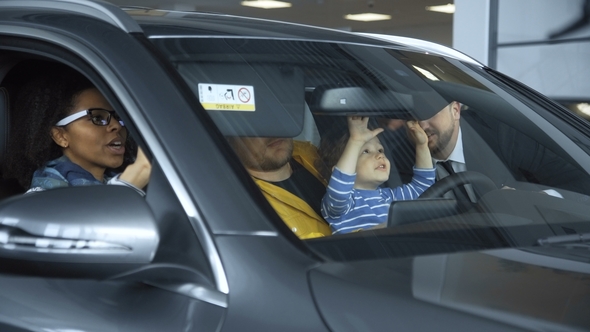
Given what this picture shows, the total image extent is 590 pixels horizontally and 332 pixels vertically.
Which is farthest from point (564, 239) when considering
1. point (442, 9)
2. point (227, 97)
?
point (442, 9)

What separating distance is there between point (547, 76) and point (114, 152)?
7.11 metres

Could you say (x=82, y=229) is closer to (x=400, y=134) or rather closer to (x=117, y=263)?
(x=117, y=263)

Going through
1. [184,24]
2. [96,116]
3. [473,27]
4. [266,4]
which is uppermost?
[266,4]

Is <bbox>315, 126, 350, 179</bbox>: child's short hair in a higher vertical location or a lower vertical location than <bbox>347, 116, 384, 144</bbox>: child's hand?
lower

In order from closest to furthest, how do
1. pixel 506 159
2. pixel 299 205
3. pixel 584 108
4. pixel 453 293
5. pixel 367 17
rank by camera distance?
pixel 453 293, pixel 299 205, pixel 506 159, pixel 584 108, pixel 367 17

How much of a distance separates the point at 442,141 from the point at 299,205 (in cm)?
53

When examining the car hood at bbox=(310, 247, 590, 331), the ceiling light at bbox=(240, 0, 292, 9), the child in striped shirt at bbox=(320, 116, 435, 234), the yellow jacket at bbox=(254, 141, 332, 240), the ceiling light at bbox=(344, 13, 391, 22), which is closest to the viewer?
the car hood at bbox=(310, 247, 590, 331)

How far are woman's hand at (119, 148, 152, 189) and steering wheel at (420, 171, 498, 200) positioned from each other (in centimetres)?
63

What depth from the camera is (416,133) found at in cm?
197

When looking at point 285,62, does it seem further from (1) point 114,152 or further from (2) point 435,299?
(2) point 435,299

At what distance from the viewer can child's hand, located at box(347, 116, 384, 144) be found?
1887 mm

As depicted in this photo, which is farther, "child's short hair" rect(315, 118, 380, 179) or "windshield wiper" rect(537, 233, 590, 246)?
"child's short hair" rect(315, 118, 380, 179)

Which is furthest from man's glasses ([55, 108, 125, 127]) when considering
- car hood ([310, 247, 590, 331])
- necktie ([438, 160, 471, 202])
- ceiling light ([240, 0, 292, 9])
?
ceiling light ([240, 0, 292, 9])

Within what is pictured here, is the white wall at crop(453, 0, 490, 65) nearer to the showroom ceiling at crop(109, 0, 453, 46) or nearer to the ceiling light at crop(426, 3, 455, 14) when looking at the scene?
the showroom ceiling at crop(109, 0, 453, 46)
